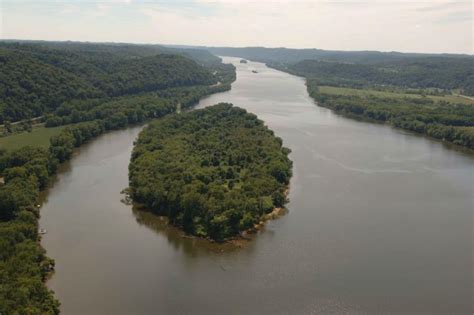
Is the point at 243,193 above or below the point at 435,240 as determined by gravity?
above

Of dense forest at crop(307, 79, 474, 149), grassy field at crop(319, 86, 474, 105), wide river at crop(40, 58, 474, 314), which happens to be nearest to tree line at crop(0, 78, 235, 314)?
wide river at crop(40, 58, 474, 314)

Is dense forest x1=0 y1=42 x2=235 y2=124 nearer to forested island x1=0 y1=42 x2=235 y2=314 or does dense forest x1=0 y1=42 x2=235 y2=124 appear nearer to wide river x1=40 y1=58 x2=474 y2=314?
forested island x1=0 y1=42 x2=235 y2=314

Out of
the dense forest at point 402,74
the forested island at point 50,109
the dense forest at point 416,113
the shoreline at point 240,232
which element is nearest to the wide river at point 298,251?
the shoreline at point 240,232

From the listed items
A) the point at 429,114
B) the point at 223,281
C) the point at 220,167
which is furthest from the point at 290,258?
the point at 429,114

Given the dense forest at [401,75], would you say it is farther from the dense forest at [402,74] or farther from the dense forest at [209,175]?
the dense forest at [209,175]

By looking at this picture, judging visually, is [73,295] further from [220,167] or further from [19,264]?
[220,167]

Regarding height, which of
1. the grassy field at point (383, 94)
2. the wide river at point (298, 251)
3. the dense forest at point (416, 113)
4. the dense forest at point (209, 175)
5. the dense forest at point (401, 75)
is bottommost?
the wide river at point (298, 251)

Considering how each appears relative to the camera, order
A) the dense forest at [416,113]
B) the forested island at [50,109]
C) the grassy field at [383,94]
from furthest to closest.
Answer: the grassy field at [383,94]
the dense forest at [416,113]
the forested island at [50,109]
